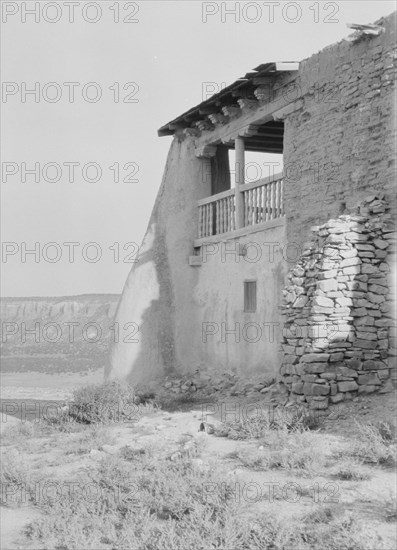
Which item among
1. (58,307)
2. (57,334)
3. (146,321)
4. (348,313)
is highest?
(58,307)

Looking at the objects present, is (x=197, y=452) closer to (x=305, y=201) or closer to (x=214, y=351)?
(x=305, y=201)

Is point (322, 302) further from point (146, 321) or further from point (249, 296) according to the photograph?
point (146, 321)

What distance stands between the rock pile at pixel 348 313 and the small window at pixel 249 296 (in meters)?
3.47

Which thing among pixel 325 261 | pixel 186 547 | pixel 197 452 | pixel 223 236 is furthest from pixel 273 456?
pixel 223 236

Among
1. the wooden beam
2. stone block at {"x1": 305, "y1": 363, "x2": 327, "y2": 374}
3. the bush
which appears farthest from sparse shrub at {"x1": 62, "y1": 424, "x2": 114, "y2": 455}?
the wooden beam

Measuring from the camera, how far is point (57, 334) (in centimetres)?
4259

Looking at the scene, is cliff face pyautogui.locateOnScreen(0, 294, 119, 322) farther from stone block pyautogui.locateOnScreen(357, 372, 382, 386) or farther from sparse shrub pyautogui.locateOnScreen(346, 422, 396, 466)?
sparse shrub pyautogui.locateOnScreen(346, 422, 396, 466)

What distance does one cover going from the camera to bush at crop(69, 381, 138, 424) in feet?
39.4

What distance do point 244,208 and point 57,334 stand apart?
98.7 ft

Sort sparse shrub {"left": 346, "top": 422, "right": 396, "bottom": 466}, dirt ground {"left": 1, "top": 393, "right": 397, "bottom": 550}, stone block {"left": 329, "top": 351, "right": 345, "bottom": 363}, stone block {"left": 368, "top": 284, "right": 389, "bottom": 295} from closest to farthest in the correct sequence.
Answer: dirt ground {"left": 1, "top": 393, "right": 397, "bottom": 550} < sparse shrub {"left": 346, "top": 422, "right": 396, "bottom": 466} < stone block {"left": 329, "top": 351, "right": 345, "bottom": 363} < stone block {"left": 368, "top": 284, "right": 389, "bottom": 295}

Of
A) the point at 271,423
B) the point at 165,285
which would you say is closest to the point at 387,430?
the point at 271,423

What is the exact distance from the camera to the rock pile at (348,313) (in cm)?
1016

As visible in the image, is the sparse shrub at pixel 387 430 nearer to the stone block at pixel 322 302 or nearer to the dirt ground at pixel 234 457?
the dirt ground at pixel 234 457

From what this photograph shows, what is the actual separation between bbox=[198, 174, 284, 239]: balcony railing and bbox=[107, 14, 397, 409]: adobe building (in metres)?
0.03
